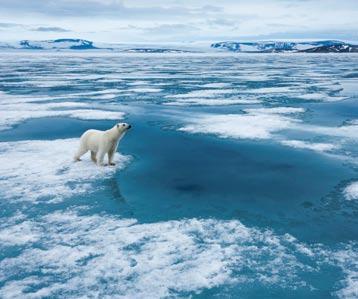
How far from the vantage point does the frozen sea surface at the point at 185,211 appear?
522 centimetres

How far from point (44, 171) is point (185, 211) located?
358 cm

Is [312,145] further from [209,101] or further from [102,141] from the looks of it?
[209,101]

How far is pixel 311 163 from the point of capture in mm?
10125

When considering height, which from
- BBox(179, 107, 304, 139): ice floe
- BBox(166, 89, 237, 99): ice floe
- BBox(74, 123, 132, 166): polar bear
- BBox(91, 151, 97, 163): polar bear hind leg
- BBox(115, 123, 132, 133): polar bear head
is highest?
BBox(115, 123, 132, 133): polar bear head

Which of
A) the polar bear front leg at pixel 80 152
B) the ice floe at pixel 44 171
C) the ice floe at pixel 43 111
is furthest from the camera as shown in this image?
the ice floe at pixel 43 111

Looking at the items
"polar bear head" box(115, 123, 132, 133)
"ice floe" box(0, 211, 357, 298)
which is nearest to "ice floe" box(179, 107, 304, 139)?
"polar bear head" box(115, 123, 132, 133)

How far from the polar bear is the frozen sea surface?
0.98 feet

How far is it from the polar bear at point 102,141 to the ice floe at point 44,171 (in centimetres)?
27

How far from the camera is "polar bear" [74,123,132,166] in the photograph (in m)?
9.41

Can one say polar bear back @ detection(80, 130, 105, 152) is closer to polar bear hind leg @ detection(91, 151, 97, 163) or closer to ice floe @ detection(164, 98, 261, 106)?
polar bear hind leg @ detection(91, 151, 97, 163)

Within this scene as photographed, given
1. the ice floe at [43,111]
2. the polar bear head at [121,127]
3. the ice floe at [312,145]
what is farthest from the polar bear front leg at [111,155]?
the ice floe at [43,111]

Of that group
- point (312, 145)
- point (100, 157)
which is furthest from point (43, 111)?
point (312, 145)

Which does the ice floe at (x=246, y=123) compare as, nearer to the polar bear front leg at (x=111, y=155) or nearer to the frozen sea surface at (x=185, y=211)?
the frozen sea surface at (x=185, y=211)

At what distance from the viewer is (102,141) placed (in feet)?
31.0
